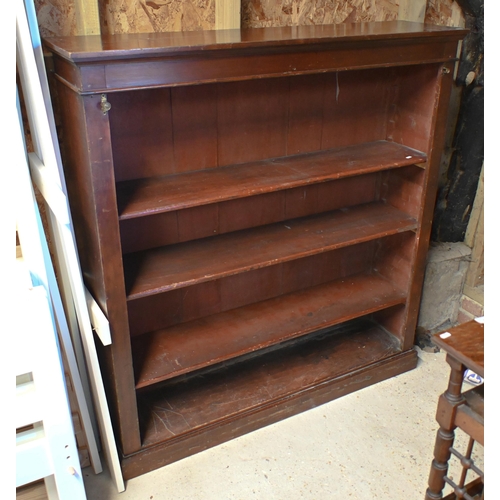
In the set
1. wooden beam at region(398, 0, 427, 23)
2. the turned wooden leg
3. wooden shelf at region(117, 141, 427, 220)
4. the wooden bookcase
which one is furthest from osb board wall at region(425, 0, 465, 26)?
the turned wooden leg

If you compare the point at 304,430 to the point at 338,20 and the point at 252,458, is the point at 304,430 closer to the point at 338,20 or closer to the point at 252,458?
the point at 252,458

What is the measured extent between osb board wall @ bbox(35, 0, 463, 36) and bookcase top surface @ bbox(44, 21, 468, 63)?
8 centimetres

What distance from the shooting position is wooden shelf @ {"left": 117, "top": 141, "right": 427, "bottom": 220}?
1.91 meters

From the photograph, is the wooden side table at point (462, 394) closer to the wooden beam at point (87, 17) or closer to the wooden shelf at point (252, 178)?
the wooden shelf at point (252, 178)

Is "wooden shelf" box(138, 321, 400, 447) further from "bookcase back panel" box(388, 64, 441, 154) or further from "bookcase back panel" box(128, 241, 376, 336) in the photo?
"bookcase back panel" box(388, 64, 441, 154)

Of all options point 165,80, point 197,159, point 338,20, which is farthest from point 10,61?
point 338,20

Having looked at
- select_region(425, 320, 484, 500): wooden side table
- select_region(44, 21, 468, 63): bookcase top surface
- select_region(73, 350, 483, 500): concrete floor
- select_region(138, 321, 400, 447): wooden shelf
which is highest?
select_region(44, 21, 468, 63): bookcase top surface

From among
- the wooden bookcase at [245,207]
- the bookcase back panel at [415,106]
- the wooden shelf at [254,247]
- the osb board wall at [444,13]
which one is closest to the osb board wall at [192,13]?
the wooden bookcase at [245,207]

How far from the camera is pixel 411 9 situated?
8.30 ft

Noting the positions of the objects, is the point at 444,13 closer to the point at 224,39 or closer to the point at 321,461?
the point at 224,39

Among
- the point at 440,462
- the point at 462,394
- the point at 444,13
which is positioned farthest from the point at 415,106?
the point at 440,462

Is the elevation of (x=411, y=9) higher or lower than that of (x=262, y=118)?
higher

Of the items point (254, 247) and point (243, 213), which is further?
point (243, 213)

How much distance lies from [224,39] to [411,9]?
1119 millimetres
